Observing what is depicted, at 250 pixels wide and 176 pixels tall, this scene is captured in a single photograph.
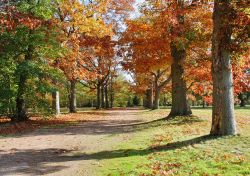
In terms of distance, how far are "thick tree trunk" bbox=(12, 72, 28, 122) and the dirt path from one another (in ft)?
10.9

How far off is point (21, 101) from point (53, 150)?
9.80 metres

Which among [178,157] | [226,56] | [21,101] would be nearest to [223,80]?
[226,56]

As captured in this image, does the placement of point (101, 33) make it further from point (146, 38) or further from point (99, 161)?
point (99, 161)

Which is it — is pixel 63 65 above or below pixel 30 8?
below

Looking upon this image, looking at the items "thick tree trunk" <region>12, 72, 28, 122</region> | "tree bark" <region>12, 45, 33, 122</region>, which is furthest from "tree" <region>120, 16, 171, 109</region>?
"thick tree trunk" <region>12, 72, 28, 122</region>

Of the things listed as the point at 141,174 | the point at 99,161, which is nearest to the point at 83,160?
the point at 99,161

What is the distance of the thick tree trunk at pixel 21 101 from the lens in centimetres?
2083

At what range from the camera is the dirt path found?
9625 millimetres

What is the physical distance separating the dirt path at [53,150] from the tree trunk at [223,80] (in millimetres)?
3973

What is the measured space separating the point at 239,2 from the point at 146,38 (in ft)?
39.3

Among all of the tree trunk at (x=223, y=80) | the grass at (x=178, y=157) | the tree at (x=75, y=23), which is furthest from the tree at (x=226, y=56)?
the tree at (x=75, y=23)

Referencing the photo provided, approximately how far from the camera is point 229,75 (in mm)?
12656

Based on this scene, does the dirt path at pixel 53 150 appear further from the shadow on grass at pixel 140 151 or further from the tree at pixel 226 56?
the tree at pixel 226 56

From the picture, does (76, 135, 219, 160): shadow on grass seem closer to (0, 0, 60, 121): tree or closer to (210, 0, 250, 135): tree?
(210, 0, 250, 135): tree
